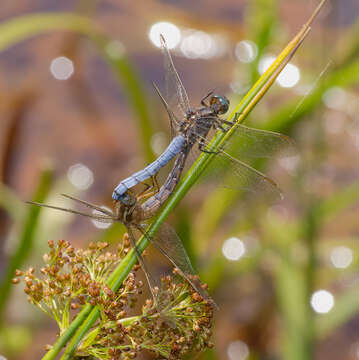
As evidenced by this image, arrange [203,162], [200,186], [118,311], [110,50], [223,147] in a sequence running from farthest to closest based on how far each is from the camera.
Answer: [200,186] → [110,50] → [223,147] → [203,162] → [118,311]

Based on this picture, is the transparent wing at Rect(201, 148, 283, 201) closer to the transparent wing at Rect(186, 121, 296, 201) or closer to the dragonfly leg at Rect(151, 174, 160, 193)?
the transparent wing at Rect(186, 121, 296, 201)

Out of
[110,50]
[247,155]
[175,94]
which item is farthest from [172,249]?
[110,50]

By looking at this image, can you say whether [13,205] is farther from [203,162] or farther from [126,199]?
[203,162]

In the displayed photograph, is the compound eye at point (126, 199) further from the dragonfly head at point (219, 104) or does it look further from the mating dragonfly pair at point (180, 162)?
the dragonfly head at point (219, 104)

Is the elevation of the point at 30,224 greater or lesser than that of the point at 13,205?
lesser

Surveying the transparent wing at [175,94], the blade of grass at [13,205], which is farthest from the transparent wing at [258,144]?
the blade of grass at [13,205]

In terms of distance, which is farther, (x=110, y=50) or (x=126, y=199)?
(x=110, y=50)
